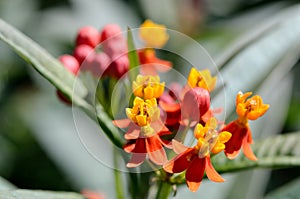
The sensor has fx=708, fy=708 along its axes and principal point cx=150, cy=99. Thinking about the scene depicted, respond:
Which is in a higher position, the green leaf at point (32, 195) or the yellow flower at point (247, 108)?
the yellow flower at point (247, 108)

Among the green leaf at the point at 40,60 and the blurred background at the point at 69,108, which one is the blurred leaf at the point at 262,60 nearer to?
the blurred background at the point at 69,108

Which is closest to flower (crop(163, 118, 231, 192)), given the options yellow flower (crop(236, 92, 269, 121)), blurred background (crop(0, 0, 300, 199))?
yellow flower (crop(236, 92, 269, 121))

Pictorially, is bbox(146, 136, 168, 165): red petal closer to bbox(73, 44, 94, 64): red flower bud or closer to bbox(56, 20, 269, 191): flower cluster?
bbox(56, 20, 269, 191): flower cluster

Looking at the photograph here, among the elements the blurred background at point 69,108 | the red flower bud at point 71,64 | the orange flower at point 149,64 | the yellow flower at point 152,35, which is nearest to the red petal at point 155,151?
the orange flower at point 149,64

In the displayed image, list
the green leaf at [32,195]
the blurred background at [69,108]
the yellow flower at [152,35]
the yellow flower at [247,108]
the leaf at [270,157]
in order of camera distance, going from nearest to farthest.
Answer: the green leaf at [32,195] → the yellow flower at [247,108] → the leaf at [270,157] → the yellow flower at [152,35] → the blurred background at [69,108]

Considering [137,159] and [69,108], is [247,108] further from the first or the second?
[69,108]

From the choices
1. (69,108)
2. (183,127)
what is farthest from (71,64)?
(69,108)
